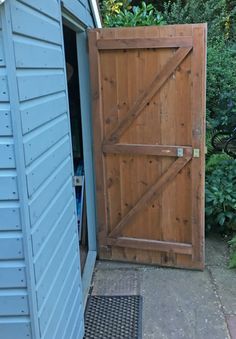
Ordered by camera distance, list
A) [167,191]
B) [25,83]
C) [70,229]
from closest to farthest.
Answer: [25,83]
[70,229]
[167,191]

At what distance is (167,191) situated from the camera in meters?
3.76

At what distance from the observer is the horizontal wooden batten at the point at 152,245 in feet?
12.4

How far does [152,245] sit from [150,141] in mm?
984

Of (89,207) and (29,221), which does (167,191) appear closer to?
(89,207)

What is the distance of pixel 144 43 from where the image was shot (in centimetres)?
346

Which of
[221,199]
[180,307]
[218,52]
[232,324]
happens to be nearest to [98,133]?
[221,199]

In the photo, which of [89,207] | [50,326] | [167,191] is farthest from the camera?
[89,207]

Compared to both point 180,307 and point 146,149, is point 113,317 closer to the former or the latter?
point 180,307

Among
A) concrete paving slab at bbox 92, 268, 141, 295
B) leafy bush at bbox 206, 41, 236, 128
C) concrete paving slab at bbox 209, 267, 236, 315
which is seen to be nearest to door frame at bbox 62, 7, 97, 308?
concrete paving slab at bbox 92, 268, 141, 295

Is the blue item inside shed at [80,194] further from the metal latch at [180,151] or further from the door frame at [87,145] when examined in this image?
the metal latch at [180,151]

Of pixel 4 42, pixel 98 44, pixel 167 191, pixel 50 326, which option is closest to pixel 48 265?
pixel 50 326

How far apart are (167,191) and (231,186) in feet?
3.55

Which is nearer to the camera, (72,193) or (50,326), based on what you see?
(50,326)

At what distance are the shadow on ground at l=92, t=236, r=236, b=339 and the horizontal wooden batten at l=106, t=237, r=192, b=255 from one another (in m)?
0.20
